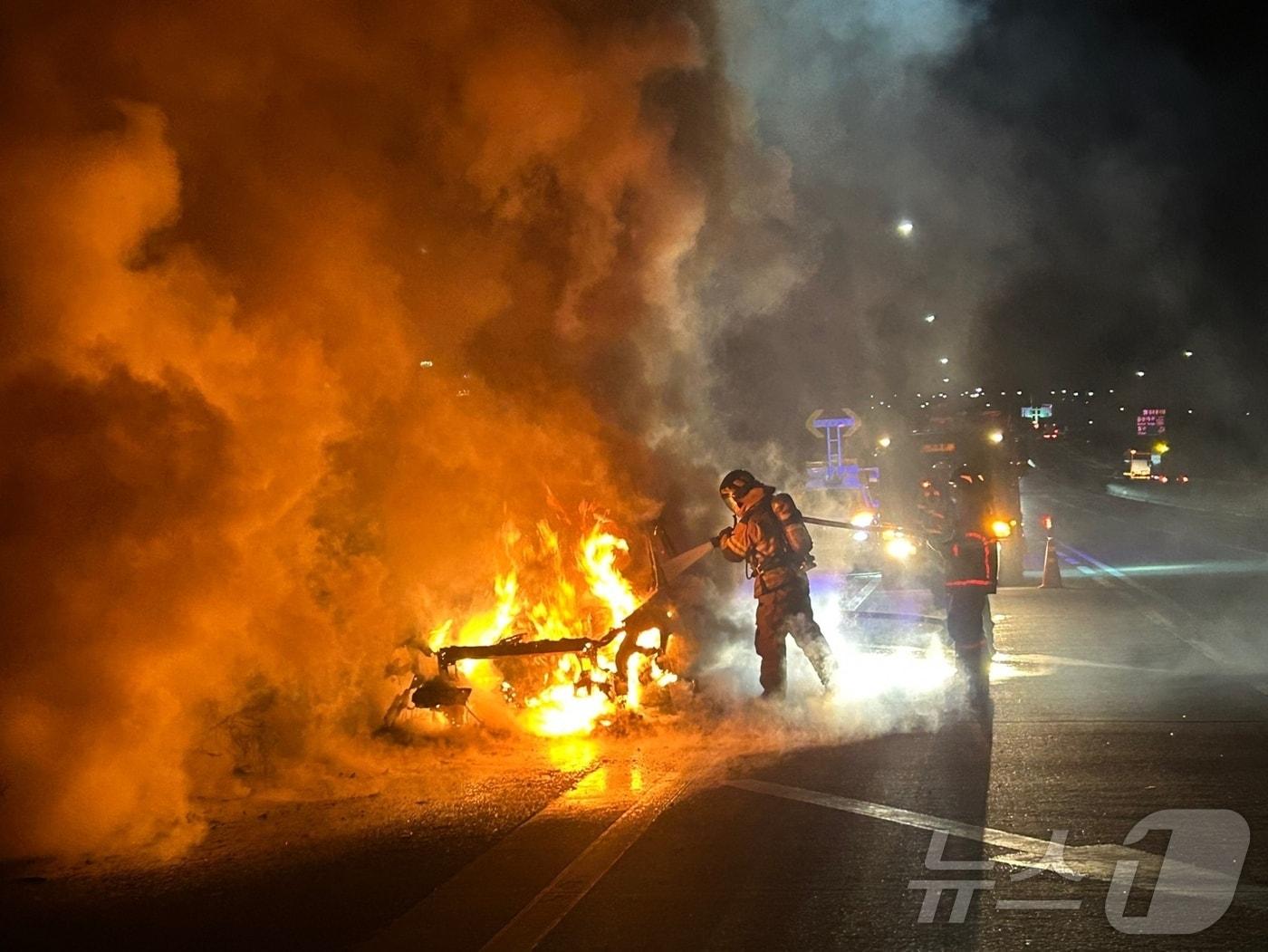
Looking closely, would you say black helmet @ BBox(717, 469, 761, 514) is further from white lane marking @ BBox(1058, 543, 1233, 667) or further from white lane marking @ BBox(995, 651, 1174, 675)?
white lane marking @ BBox(1058, 543, 1233, 667)

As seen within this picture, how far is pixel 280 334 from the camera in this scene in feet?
26.9

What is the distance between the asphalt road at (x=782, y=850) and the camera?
4.67 m

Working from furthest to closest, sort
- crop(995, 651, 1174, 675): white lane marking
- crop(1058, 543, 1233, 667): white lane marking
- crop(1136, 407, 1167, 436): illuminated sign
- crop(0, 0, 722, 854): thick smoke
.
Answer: crop(1136, 407, 1167, 436): illuminated sign, crop(1058, 543, 1233, 667): white lane marking, crop(995, 651, 1174, 675): white lane marking, crop(0, 0, 722, 854): thick smoke

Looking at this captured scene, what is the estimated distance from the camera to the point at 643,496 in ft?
46.4

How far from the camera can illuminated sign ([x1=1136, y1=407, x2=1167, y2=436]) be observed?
62.0 metres

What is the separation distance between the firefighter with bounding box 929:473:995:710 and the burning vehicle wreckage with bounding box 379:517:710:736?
1.79 m

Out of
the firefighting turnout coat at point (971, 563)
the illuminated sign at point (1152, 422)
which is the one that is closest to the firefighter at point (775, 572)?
the firefighting turnout coat at point (971, 563)

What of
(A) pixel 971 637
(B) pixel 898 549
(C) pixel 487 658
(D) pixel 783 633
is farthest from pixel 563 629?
(B) pixel 898 549

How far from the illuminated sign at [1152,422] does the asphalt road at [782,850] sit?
5702 cm

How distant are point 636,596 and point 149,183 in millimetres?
4240

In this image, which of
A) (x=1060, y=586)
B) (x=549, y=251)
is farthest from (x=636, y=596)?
(x=1060, y=586)

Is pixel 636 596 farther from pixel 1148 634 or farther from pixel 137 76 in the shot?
pixel 1148 634

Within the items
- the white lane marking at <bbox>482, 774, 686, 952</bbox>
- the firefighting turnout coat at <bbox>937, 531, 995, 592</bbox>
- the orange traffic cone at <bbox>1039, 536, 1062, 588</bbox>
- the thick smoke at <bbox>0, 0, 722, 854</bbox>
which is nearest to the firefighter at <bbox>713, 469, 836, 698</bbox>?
the firefighting turnout coat at <bbox>937, 531, 995, 592</bbox>

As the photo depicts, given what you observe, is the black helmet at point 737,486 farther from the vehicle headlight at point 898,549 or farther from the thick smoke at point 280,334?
the vehicle headlight at point 898,549
